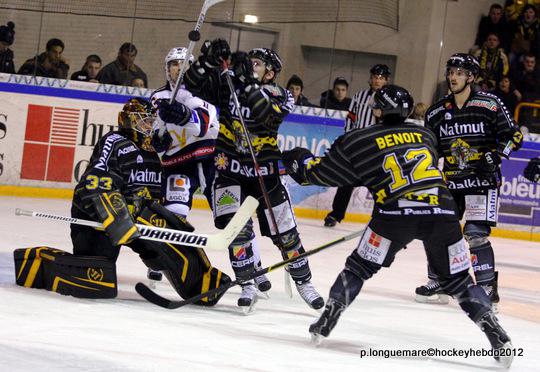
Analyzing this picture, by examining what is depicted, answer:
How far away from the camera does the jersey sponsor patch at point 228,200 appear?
567 centimetres

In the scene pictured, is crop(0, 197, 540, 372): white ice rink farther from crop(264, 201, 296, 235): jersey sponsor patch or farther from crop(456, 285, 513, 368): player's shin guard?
crop(264, 201, 296, 235): jersey sponsor patch

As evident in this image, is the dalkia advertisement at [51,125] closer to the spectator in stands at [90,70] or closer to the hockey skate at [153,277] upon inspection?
the spectator in stands at [90,70]

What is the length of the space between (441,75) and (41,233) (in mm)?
5355

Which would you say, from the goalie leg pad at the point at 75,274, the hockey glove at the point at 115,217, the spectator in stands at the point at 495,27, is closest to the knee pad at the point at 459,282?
the hockey glove at the point at 115,217

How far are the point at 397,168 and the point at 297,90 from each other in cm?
634

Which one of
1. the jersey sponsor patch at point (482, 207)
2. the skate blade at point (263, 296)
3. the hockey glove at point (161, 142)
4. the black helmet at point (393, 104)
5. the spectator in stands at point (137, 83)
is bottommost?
the skate blade at point (263, 296)

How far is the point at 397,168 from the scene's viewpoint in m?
4.64

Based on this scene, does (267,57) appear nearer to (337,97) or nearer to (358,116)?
(358,116)

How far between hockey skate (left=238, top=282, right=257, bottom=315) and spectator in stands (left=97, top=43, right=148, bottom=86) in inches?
205

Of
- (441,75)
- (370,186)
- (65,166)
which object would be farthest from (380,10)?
(370,186)

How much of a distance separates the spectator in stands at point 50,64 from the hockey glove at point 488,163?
16.6 ft

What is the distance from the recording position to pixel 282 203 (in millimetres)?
5730

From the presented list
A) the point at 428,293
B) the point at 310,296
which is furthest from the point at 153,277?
the point at 428,293

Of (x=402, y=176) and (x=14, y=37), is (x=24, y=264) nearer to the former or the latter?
(x=402, y=176)
